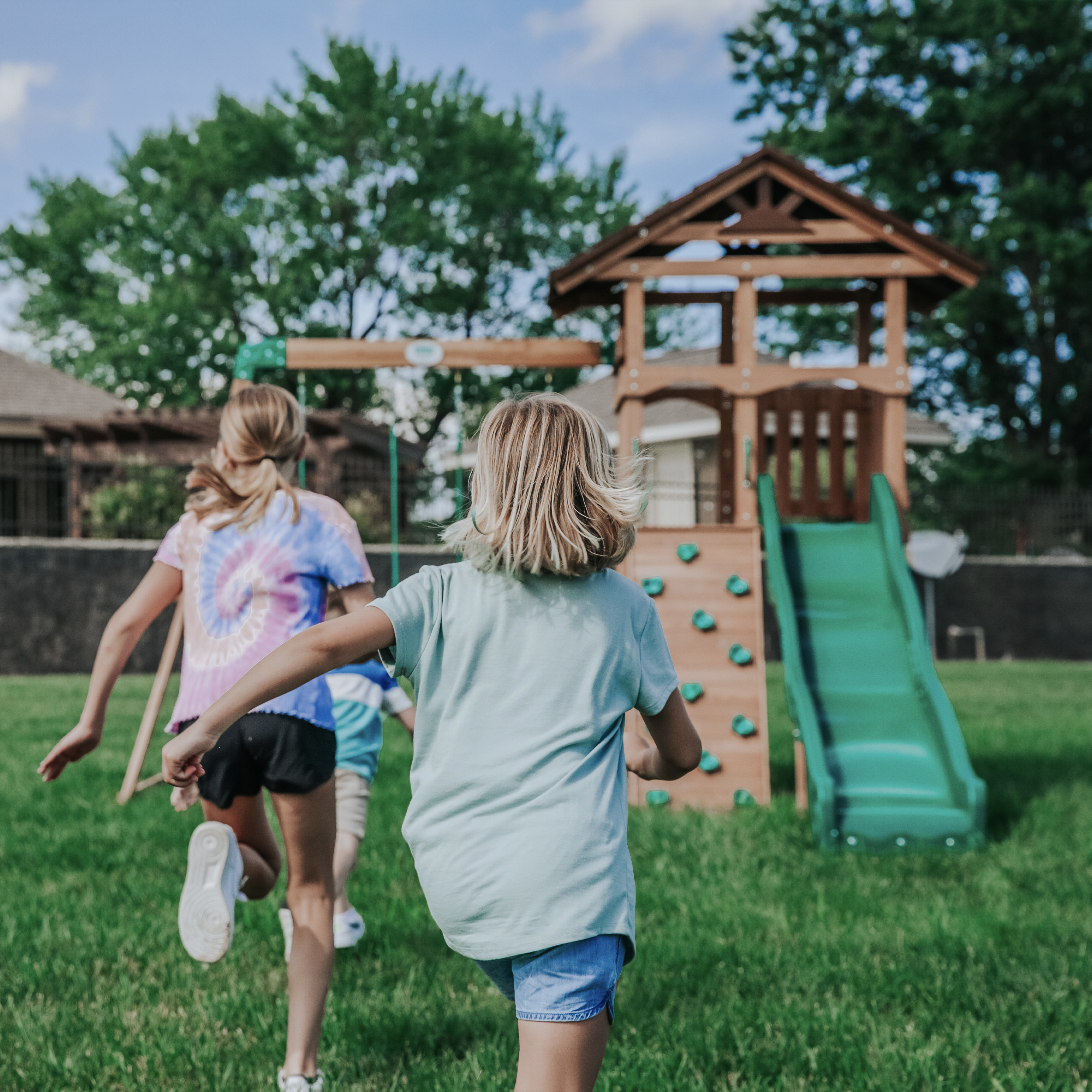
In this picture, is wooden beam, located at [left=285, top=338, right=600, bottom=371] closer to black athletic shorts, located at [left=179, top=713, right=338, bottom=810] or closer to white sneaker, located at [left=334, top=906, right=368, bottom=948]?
white sneaker, located at [left=334, top=906, right=368, bottom=948]

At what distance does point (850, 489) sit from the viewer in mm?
21266

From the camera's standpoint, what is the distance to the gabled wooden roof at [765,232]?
7.60 meters

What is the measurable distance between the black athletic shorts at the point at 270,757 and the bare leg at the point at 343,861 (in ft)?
3.98

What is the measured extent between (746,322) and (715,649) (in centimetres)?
232

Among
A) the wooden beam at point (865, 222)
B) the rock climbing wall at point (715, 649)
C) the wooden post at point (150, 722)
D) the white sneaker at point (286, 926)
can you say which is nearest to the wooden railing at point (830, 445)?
the wooden beam at point (865, 222)

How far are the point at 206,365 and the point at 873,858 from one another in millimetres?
26348

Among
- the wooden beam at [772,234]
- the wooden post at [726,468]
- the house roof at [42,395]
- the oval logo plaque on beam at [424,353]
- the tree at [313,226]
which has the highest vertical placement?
the tree at [313,226]

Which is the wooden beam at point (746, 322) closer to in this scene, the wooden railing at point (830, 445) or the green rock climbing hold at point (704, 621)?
the wooden railing at point (830, 445)

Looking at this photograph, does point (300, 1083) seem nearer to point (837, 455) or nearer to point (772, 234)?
point (772, 234)

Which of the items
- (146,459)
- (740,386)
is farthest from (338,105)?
(740,386)

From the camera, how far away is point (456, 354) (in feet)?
23.6

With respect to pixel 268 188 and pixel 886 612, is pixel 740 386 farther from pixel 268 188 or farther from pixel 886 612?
pixel 268 188

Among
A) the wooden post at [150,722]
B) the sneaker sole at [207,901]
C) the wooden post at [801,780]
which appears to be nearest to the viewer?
the sneaker sole at [207,901]

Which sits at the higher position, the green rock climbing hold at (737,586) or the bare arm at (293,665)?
the bare arm at (293,665)
